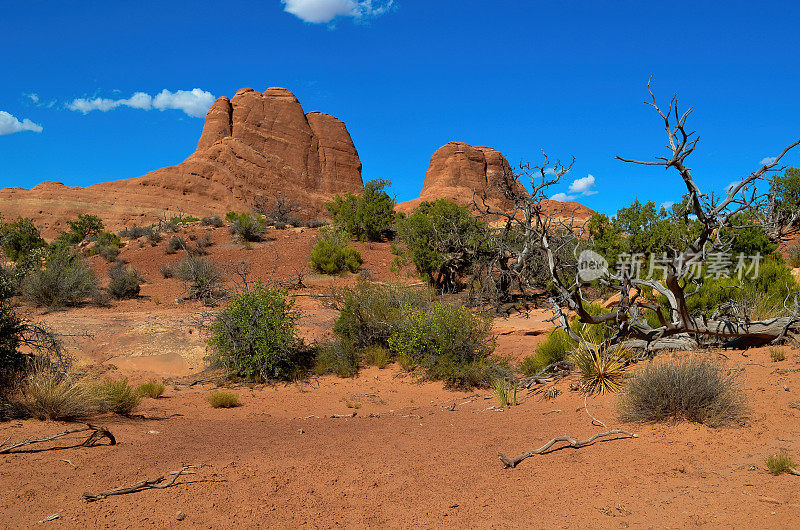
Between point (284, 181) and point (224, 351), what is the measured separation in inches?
2132

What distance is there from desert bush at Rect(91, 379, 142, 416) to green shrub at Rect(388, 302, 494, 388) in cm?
501

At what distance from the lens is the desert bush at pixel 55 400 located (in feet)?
19.6

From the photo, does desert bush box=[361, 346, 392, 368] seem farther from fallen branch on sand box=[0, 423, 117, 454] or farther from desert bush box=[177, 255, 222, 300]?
desert bush box=[177, 255, 222, 300]

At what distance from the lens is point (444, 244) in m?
18.4

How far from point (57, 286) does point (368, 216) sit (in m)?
17.2

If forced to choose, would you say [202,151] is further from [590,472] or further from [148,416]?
[590,472]

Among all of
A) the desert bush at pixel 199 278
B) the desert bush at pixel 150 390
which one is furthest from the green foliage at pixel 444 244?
the desert bush at pixel 150 390

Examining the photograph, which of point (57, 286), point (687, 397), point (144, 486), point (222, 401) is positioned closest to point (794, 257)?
point (687, 397)

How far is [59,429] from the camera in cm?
565

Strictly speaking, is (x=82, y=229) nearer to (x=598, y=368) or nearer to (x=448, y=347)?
(x=448, y=347)

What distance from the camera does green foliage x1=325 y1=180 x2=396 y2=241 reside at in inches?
1198

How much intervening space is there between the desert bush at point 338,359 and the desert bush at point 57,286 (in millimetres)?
10553

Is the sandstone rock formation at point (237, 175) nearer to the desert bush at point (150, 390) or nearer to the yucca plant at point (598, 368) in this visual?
the desert bush at point (150, 390)

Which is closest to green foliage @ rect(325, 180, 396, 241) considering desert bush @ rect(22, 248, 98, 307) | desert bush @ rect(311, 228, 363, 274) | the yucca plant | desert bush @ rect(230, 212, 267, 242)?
desert bush @ rect(230, 212, 267, 242)
